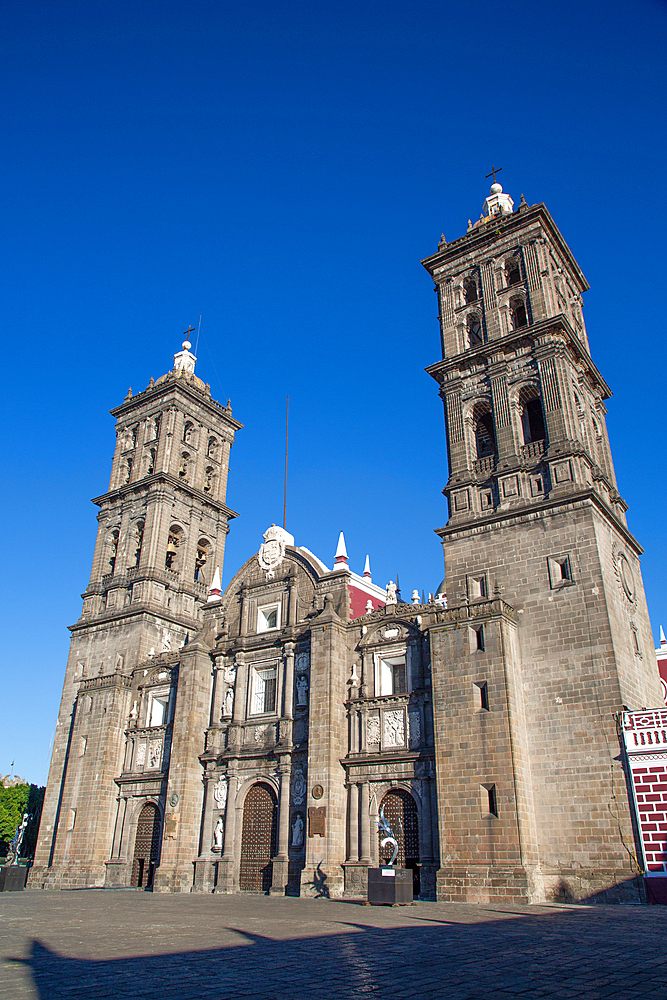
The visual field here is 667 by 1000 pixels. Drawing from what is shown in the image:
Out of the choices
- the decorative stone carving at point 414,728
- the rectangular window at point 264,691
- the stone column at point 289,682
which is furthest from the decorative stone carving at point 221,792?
the decorative stone carving at point 414,728

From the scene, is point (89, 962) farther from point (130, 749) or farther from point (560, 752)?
point (130, 749)

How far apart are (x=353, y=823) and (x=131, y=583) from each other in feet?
74.4

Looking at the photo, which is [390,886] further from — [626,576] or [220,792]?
[626,576]

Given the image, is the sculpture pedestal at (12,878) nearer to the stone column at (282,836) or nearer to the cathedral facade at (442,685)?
the cathedral facade at (442,685)

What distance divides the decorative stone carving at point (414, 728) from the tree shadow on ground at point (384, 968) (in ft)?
46.4

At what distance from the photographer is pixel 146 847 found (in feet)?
120

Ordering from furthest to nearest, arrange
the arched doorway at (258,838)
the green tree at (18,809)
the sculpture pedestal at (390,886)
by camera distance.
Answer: the green tree at (18,809) → the arched doorway at (258,838) → the sculpture pedestal at (390,886)

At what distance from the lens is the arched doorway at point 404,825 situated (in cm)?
2816

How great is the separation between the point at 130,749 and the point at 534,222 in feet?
116

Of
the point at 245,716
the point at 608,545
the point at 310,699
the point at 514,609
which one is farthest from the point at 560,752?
the point at 245,716

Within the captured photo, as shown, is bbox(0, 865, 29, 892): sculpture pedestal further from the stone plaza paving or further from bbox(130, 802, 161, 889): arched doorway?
the stone plaza paving

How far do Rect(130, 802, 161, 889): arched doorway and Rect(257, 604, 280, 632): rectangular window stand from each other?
413 inches

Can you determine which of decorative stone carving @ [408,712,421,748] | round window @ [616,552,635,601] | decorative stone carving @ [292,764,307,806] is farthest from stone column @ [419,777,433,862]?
round window @ [616,552,635,601]

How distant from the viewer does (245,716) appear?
35969 millimetres
